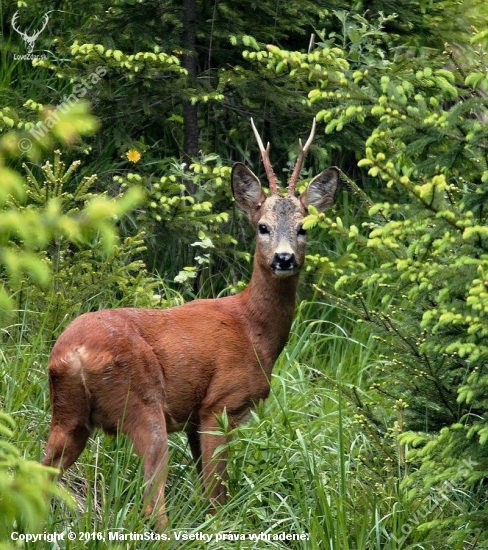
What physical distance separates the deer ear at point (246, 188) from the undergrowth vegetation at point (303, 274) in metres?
0.56

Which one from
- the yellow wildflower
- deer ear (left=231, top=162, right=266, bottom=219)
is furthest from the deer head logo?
deer ear (left=231, top=162, right=266, bottom=219)

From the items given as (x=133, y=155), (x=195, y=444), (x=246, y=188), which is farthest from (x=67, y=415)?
(x=133, y=155)

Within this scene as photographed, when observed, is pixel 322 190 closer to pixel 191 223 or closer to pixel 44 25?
pixel 191 223

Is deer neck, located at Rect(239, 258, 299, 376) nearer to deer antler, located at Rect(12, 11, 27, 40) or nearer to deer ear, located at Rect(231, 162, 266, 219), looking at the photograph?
deer ear, located at Rect(231, 162, 266, 219)

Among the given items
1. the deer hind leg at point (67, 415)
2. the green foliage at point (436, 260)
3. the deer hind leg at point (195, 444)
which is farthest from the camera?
the deer hind leg at point (195, 444)

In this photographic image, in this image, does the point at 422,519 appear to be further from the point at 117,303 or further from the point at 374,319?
the point at 117,303

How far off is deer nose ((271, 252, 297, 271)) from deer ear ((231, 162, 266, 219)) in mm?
652

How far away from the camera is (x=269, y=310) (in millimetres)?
6086

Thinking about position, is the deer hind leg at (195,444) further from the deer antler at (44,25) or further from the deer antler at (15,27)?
the deer antler at (15,27)

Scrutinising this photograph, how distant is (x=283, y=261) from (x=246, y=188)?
31.9 inches

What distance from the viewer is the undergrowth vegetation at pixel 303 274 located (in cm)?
397

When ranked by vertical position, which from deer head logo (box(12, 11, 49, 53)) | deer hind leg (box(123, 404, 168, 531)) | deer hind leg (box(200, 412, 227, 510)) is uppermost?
deer head logo (box(12, 11, 49, 53))

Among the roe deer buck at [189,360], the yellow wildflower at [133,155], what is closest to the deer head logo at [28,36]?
the yellow wildflower at [133,155]

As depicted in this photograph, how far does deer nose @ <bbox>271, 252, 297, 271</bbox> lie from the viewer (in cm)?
597
